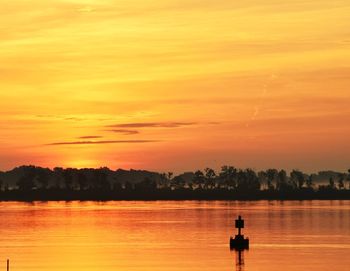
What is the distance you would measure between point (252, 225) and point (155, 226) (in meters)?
11.6

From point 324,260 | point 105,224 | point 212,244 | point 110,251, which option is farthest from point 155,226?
point 324,260

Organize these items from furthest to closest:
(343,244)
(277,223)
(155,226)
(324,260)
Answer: (277,223) → (155,226) → (343,244) → (324,260)

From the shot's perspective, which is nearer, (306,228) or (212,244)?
(212,244)

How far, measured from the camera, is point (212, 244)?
300ft

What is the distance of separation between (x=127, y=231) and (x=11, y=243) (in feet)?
73.8

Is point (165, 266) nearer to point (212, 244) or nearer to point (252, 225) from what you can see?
point (212, 244)

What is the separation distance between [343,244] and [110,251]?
2037 cm

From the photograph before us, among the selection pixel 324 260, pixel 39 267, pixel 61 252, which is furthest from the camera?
pixel 61 252

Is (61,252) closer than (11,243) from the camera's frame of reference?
Yes

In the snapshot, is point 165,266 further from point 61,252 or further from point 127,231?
point 127,231

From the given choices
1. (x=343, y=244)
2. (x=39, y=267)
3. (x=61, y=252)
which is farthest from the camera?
(x=343, y=244)

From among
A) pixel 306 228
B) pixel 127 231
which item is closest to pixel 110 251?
pixel 127 231

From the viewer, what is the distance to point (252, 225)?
126m

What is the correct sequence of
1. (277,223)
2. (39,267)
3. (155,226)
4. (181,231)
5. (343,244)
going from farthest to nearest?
(277,223), (155,226), (181,231), (343,244), (39,267)
